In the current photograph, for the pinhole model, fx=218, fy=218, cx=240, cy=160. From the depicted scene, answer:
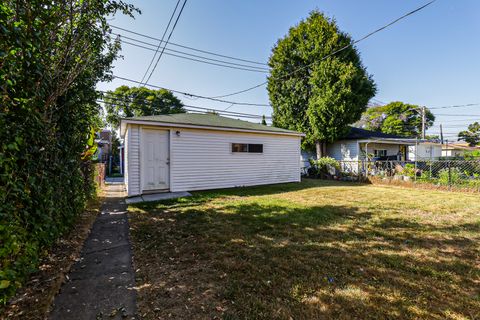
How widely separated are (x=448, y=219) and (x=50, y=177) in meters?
7.30

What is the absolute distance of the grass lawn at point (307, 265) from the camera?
1.93 meters

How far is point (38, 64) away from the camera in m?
2.18

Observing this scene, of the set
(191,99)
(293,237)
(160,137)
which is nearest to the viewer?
(293,237)

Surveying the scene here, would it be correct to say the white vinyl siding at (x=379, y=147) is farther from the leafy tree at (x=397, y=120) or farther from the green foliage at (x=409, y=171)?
the leafy tree at (x=397, y=120)

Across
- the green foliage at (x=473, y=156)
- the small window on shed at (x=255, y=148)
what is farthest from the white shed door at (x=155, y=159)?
the green foliage at (x=473, y=156)

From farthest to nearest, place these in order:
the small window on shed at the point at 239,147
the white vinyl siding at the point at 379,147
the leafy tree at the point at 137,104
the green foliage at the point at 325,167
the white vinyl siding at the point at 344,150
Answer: the leafy tree at the point at 137,104, the white vinyl siding at the point at 379,147, the white vinyl siding at the point at 344,150, the green foliage at the point at 325,167, the small window on shed at the point at 239,147

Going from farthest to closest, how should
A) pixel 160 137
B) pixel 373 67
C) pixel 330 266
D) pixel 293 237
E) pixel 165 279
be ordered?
pixel 373 67 < pixel 160 137 < pixel 293 237 < pixel 330 266 < pixel 165 279

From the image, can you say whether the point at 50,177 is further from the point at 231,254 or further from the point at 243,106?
the point at 243,106

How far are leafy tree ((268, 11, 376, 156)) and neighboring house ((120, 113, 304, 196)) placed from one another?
4483 millimetres

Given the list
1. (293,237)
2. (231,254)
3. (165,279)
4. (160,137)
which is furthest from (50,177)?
(160,137)

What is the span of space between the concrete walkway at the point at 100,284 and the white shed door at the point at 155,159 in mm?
3826

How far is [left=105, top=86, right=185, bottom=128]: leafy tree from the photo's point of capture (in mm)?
24875

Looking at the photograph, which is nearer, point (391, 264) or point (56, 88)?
point (391, 264)

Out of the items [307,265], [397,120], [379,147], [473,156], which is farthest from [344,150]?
[397,120]
